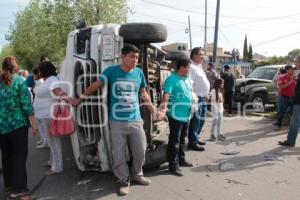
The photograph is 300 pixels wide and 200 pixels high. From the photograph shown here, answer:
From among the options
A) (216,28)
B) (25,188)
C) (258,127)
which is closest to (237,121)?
(258,127)

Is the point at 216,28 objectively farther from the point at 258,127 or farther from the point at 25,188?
the point at 25,188

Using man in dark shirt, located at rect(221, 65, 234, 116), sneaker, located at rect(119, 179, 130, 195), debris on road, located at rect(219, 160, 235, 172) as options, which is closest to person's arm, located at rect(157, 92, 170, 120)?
sneaker, located at rect(119, 179, 130, 195)

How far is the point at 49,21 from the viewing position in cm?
3506

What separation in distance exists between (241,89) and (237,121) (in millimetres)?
3370

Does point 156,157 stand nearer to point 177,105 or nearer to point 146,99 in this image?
point 177,105

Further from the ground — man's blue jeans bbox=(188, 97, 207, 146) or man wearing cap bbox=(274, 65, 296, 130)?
man wearing cap bbox=(274, 65, 296, 130)

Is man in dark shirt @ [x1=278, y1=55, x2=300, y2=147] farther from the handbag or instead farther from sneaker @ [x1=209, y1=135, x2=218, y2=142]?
the handbag

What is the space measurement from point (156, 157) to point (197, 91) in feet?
6.43

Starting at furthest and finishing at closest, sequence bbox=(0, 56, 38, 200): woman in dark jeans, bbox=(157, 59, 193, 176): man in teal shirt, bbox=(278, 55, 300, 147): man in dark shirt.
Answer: bbox=(278, 55, 300, 147): man in dark shirt < bbox=(157, 59, 193, 176): man in teal shirt < bbox=(0, 56, 38, 200): woman in dark jeans

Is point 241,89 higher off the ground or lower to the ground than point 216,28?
lower

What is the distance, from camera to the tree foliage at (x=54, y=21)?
30.2 meters

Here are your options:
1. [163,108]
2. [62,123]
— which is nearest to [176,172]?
[163,108]

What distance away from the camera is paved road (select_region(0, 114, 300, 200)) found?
5.29 meters

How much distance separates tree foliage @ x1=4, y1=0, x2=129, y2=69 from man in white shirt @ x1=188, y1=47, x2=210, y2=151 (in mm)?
16327
